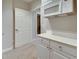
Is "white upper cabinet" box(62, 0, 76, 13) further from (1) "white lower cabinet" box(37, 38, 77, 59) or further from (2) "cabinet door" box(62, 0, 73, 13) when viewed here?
(1) "white lower cabinet" box(37, 38, 77, 59)

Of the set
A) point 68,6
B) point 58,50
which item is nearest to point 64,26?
point 68,6

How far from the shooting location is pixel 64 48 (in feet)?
4.68

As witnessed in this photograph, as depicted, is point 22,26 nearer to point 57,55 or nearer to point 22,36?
point 22,36

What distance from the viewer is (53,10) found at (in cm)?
217

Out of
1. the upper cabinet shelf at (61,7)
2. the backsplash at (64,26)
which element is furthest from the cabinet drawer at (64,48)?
the upper cabinet shelf at (61,7)

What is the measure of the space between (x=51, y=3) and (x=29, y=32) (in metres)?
2.74

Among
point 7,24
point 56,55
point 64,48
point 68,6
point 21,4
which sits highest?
point 21,4

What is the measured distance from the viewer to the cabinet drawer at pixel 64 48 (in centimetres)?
126

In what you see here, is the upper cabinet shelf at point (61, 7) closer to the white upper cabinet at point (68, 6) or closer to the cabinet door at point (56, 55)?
the white upper cabinet at point (68, 6)

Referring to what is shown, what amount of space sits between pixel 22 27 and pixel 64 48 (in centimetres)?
310

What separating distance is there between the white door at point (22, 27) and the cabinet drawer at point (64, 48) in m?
2.56

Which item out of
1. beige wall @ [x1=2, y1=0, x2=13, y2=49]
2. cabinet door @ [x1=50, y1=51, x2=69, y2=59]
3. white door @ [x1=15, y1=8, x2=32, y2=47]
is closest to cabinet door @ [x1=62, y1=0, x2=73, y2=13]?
cabinet door @ [x1=50, y1=51, x2=69, y2=59]

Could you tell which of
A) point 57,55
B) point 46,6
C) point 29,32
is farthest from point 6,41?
point 57,55

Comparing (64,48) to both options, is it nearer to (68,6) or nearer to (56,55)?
(56,55)
